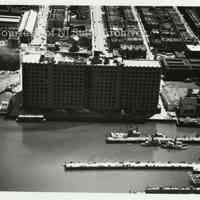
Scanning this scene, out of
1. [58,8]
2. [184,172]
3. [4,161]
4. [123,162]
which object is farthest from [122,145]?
[58,8]

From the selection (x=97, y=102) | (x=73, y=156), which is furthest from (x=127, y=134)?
(x=73, y=156)

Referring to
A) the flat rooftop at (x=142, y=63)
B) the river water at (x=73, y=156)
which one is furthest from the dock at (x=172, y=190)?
the flat rooftop at (x=142, y=63)

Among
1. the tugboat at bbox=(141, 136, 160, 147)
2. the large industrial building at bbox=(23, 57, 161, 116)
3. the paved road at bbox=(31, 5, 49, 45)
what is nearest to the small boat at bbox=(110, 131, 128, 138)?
the tugboat at bbox=(141, 136, 160, 147)

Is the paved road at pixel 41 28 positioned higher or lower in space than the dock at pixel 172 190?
higher

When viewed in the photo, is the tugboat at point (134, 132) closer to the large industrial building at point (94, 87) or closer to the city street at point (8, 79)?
the large industrial building at point (94, 87)

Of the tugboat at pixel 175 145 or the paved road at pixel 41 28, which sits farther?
the paved road at pixel 41 28

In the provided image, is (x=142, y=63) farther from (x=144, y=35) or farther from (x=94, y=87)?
(x=144, y=35)

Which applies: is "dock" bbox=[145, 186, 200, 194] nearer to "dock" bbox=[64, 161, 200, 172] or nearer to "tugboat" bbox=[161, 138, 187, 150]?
"dock" bbox=[64, 161, 200, 172]
